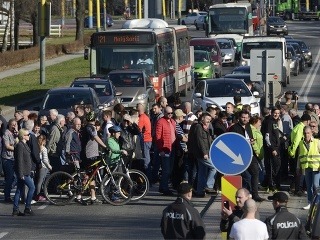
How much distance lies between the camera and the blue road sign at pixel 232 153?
1413 centimetres

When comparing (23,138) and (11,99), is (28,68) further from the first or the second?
(23,138)

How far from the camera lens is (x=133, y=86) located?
34.2 m

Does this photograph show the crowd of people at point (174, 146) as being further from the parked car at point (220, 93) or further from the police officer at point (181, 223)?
the parked car at point (220, 93)

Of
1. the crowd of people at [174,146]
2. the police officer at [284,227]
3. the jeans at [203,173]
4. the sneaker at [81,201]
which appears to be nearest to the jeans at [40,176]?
the crowd of people at [174,146]

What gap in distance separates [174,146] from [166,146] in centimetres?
19

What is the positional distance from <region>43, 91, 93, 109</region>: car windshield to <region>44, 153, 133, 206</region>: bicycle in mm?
8493

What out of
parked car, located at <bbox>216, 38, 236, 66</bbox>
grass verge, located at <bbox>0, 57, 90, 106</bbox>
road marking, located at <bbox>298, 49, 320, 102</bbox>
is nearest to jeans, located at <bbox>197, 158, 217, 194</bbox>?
grass verge, located at <bbox>0, 57, 90, 106</bbox>

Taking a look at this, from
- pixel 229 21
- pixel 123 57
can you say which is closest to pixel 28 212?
pixel 123 57

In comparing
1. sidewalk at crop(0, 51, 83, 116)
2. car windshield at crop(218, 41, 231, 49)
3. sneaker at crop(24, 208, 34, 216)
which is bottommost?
sidewalk at crop(0, 51, 83, 116)

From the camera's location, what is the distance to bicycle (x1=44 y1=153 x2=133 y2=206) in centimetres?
1911

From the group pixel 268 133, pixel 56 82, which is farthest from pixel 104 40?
pixel 268 133

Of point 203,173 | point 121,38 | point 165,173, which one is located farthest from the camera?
point 121,38

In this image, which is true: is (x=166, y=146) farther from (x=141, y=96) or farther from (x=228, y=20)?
(x=228, y=20)

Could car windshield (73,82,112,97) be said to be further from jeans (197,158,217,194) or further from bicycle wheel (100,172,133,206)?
bicycle wheel (100,172,133,206)
